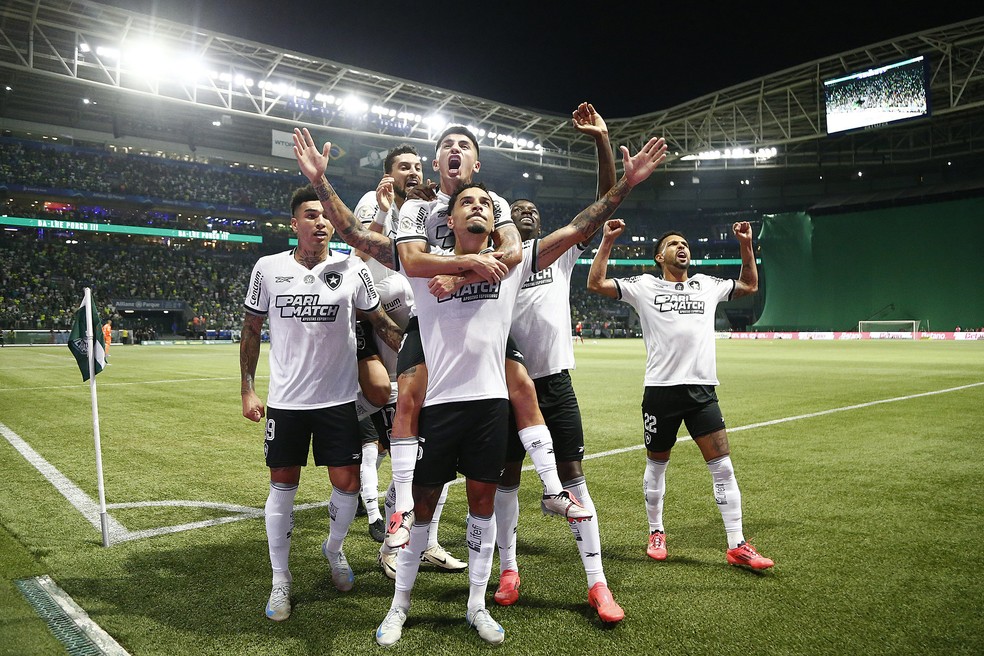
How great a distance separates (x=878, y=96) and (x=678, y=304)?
37737 mm

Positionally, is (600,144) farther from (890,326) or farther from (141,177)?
(141,177)

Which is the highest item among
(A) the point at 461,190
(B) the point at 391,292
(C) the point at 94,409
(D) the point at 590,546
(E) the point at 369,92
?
(E) the point at 369,92

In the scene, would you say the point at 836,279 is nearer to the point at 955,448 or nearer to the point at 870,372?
the point at 870,372

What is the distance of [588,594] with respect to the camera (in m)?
3.87

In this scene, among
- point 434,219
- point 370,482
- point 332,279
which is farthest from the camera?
point 370,482

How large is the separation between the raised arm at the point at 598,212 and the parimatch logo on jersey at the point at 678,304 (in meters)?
1.33

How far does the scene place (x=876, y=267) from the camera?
53.2m

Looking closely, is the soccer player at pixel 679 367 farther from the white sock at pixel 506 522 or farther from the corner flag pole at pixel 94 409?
the corner flag pole at pixel 94 409

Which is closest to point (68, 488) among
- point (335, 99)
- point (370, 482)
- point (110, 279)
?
point (370, 482)

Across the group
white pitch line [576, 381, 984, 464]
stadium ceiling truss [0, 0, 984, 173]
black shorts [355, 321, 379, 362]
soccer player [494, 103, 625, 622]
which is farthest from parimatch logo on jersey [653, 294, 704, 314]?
stadium ceiling truss [0, 0, 984, 173]

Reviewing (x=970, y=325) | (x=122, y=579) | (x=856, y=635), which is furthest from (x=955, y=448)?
(x=970, y=325)

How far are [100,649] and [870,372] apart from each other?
20.3 metres

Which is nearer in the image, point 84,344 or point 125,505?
point 84,344

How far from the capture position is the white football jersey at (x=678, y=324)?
4.75 meters
